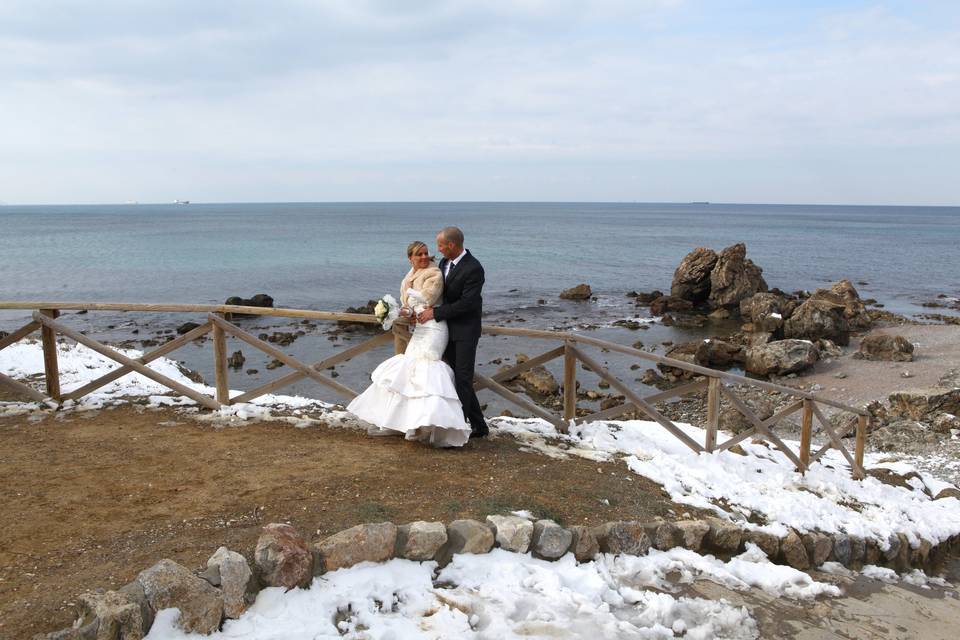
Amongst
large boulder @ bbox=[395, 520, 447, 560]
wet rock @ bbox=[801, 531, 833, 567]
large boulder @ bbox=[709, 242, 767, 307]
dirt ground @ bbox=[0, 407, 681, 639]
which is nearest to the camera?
dirt ground @ bbox=[0, 407, 681, 639]

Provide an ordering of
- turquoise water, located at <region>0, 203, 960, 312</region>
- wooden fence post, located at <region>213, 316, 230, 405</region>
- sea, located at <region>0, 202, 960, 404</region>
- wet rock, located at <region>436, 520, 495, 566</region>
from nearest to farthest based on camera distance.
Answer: wet rock, located at <region>436, 520, 495, 566</region>, wooden fence post, located at <region>213, 316, 230, 405</region>, sea, located at <region>0, 202, 960, 404</region>, turquoise water, located at <region>0, 203, 960, 312</region>

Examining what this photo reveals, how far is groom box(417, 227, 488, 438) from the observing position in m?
7.13

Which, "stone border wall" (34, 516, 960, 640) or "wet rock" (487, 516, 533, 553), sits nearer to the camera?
"stone border wall" (34, 516, 960, 640)

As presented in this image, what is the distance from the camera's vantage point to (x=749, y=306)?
36469mm

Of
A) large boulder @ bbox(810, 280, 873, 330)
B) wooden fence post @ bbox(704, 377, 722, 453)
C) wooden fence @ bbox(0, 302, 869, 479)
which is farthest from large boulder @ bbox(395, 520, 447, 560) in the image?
large boulder @ bbox(810, 280, 873, 330)

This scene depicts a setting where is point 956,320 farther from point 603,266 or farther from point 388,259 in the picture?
point 388,259

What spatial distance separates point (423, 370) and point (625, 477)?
2415mm

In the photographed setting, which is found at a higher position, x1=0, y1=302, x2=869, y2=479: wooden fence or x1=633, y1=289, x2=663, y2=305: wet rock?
x1=0, y1=302, x2=869, y2=479: wooden fence

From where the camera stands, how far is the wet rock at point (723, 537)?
20.7 ft

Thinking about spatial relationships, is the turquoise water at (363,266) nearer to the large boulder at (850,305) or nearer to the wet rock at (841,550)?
the large boulder at (850,305)

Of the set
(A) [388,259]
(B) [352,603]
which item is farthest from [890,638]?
(A) [388,259]

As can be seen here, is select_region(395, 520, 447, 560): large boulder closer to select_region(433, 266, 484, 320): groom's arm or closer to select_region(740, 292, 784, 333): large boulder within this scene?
select_region(433, 266, 484, 320): groom's arm

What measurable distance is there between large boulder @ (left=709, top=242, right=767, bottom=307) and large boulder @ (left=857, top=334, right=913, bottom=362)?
45.8 feet

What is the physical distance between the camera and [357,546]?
16.3 feet
